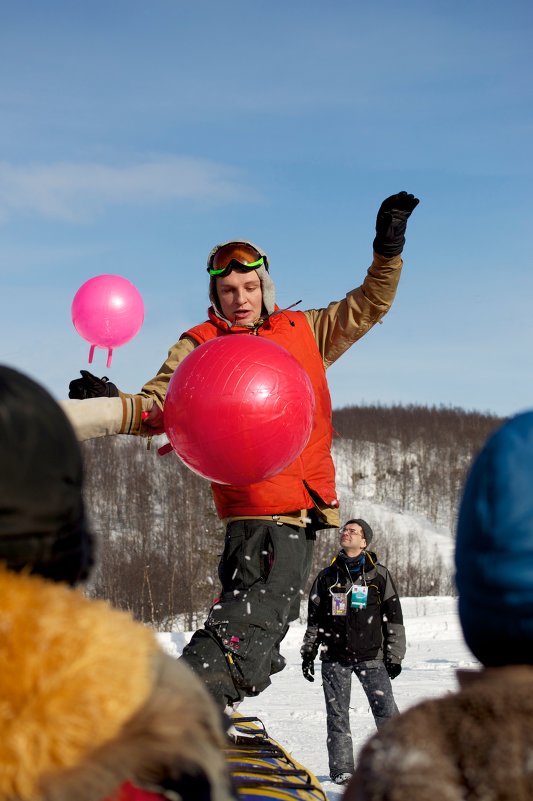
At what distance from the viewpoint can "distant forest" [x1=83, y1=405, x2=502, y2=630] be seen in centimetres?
4047

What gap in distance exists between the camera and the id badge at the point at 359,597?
6.93 meters

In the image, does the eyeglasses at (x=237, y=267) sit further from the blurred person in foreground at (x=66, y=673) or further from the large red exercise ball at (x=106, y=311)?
→ the blurred person in foreground at (x=66, y=673)

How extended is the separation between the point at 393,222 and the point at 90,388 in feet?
4.83

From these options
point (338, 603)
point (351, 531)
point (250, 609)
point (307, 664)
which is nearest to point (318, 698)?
point (307, 664)

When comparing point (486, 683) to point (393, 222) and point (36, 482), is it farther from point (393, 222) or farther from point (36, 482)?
point (393, 222)

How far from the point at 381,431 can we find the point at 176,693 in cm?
8205

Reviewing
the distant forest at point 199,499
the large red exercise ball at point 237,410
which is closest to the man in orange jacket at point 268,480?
the large red exercise ball at point 237,410

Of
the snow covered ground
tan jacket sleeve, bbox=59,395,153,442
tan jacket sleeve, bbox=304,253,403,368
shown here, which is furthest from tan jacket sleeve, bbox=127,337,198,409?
the snow covered ground

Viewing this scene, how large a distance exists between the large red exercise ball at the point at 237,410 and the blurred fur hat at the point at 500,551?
2.04 meters

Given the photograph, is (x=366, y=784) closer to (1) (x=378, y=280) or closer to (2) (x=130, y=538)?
(1) (x=378, y=280)

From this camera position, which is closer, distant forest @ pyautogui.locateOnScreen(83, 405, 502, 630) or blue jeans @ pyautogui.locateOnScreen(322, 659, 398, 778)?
blue jeans @ pyautogui.locateOnScreen(322, 659, 398, 778)

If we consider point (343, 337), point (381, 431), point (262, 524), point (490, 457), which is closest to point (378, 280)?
point (343, 337)

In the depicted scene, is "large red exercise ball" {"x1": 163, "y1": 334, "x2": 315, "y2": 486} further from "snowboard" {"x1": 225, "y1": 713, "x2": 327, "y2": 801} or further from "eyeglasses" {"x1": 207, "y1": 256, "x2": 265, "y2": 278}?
"snowboard" {"x1": 225, "y1": 713, "x2": 327, "y2": 801}

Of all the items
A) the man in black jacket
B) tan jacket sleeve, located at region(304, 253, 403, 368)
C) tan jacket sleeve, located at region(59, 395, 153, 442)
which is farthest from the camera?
the man in black jacket
